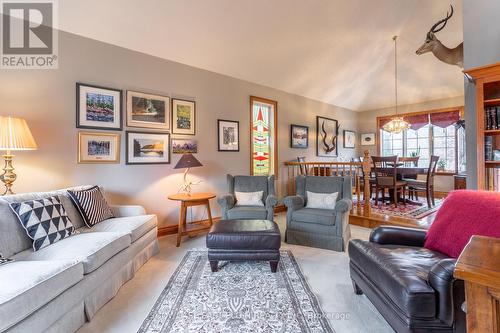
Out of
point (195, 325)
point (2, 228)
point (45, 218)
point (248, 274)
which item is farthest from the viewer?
point (248, 274)

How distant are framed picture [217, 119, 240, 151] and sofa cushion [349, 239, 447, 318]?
2893 millimetres

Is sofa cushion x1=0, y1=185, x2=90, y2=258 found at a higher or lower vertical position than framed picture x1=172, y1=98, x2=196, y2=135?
lower

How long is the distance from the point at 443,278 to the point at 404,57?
19.3ft

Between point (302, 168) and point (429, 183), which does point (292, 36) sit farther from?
point (429, 183)

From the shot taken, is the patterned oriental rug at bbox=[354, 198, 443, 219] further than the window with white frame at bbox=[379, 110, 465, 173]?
No

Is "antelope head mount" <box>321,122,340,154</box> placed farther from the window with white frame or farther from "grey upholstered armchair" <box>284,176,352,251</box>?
"grey upholstered armchair" <box>284,176,352,251</box>

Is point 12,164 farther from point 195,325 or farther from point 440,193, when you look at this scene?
point 440,193

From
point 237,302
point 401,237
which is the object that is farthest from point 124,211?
point 401,237

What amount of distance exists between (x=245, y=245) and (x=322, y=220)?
124 centimetres

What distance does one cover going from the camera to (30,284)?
1.31 metres

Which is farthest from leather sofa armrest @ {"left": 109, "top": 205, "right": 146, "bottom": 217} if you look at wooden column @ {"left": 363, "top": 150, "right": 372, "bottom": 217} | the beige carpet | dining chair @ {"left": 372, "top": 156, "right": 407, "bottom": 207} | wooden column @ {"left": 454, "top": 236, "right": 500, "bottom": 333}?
dining chair @ {"left": 372, "top": 156, "right": 407, "bottom": 207}

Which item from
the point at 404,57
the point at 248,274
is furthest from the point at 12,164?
the point at 404,57

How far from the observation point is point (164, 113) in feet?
11.9

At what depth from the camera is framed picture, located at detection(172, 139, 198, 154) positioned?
147 inches
